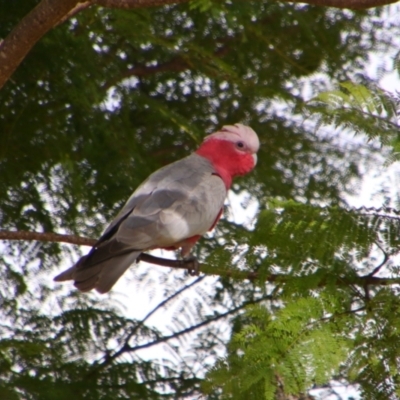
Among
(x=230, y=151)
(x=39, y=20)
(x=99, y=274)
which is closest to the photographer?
(x=39, y=20)

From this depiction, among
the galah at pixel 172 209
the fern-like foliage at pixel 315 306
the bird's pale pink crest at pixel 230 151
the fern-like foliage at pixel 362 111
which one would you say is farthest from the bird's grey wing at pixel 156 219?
the fern-like foliage at pixel 362 111

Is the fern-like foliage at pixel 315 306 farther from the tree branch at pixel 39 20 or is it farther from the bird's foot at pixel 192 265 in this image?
the tree branch at pixel 39 20

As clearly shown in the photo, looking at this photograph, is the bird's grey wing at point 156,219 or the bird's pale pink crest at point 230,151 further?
the bird's pale pink crest at point 230,151

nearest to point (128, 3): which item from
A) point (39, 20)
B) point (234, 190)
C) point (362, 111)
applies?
point (39, 20)

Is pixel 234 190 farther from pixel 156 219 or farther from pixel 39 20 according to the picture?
pixel 39 20

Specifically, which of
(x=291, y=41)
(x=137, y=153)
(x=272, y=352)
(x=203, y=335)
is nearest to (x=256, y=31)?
(x=291, y=41)

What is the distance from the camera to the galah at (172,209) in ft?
12.6

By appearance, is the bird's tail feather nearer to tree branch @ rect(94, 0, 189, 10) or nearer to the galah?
the galah

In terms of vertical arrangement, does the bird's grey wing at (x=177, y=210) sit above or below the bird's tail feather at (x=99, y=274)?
above

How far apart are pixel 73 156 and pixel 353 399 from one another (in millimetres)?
2207

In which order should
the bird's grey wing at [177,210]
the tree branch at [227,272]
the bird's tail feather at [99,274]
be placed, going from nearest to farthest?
the tree branch at [227,272]
the bird's tail feather at [99,274]
the bird's grey wing at [177,210]

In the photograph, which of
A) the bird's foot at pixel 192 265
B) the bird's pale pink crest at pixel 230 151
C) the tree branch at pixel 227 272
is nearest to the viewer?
the tree branch at pixel 227 272

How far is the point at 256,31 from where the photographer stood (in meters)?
5.31

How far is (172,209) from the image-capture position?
421cm
